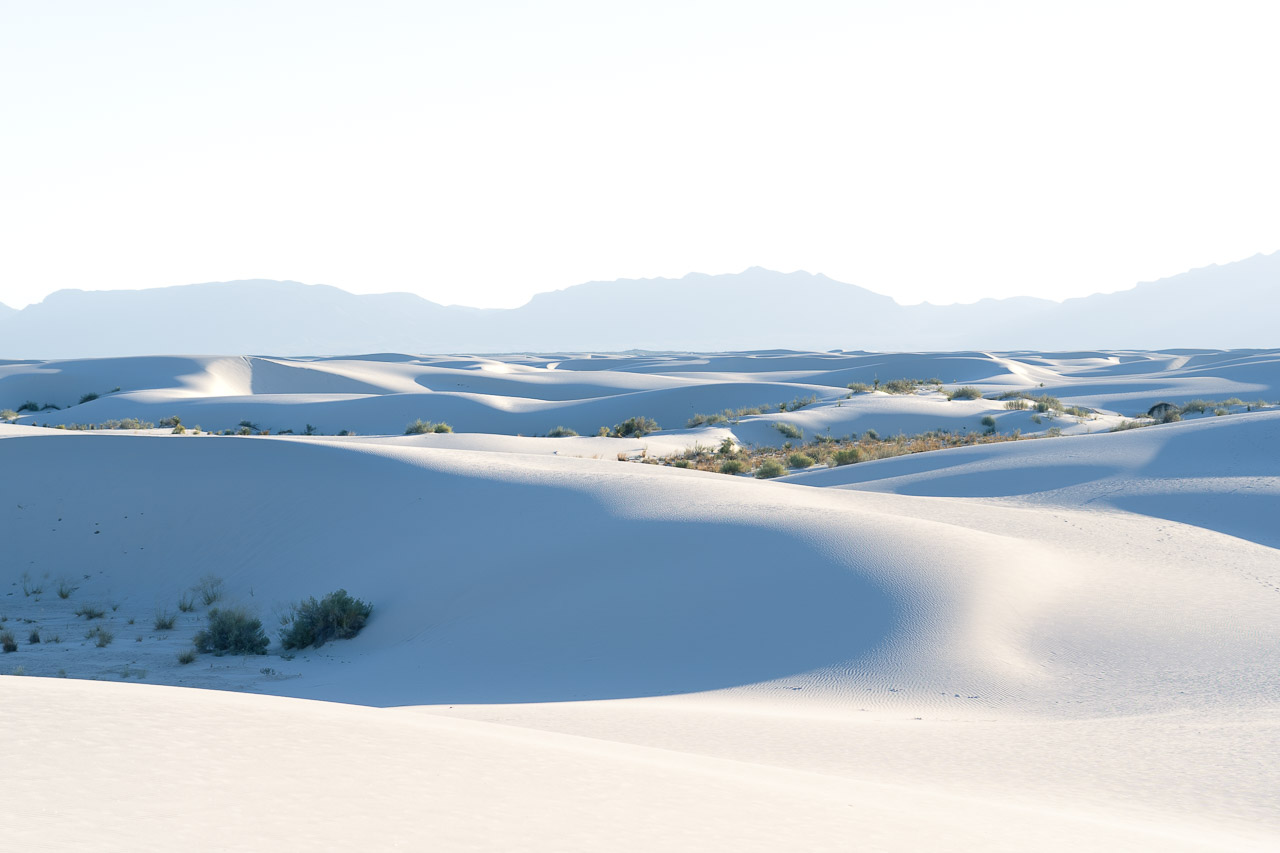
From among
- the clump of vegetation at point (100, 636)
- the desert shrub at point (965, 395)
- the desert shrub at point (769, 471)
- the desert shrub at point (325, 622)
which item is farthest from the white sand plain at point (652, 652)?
the desert shrub at point (965, 395)

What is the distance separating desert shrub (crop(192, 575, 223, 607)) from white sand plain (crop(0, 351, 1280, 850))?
166 millimetres

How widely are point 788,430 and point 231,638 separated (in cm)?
1853

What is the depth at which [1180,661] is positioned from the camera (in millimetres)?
6941

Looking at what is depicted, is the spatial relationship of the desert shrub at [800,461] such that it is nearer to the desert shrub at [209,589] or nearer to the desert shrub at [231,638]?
the desert shrub at [209,589]

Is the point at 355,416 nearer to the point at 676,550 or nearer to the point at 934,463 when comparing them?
the point at 934,463

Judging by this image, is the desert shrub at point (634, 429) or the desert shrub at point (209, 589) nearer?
the desert shrub at point (209, 589)

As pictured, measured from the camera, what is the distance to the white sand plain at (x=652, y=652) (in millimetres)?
3154

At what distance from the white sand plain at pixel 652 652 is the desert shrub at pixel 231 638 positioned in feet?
0.73

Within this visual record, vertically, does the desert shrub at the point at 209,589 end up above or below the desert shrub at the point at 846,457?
below

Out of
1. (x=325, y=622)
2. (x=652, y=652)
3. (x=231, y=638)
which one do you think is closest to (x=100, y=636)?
(x=231, y=638)

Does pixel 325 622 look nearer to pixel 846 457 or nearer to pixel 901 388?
pixel 846 457

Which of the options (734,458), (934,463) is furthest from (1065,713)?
(734,458)

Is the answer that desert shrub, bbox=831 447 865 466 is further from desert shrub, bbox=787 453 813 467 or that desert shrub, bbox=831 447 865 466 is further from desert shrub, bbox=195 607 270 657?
desert shrub, bbox=195 607 270 657

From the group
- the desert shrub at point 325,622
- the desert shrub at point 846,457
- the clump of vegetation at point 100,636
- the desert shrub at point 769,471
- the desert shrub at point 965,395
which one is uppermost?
the desert shrub at point 965,395
